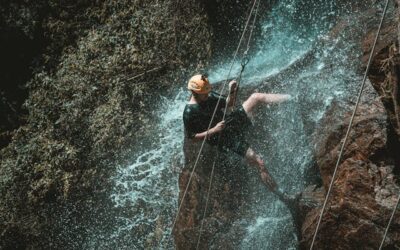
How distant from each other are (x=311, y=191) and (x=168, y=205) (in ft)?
11.0

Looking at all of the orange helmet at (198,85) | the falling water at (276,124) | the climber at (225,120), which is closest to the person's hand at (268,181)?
Answer: the climber at (225,120)

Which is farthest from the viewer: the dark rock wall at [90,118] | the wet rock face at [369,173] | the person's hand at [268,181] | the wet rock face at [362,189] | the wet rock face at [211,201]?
the dark rock wall at [90,118]

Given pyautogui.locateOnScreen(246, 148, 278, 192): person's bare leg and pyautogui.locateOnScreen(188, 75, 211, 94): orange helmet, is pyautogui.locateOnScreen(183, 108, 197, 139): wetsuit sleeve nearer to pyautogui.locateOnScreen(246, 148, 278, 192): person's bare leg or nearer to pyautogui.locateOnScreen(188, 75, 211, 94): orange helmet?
pyautogui.locateOnScreen(188, 75, 211, 94): orange helmet

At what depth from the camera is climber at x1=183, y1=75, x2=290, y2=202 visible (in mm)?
6352

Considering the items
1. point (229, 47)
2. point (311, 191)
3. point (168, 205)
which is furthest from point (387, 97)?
point (229, 47)

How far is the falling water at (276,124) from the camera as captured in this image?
6590 millimetres

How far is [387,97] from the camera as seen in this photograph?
15.4 feet

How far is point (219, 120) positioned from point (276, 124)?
3.33ft

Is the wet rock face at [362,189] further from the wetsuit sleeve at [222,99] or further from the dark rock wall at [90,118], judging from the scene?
the dark rock wall at [90,118]

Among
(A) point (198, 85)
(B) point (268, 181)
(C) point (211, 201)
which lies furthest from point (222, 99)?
(C) point (211, 201)

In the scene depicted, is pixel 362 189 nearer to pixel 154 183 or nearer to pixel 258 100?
pixel 258 100

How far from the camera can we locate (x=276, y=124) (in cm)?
713

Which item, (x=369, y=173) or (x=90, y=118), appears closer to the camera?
(x=369, y=173)

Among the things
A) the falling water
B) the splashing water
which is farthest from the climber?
the splashing water
